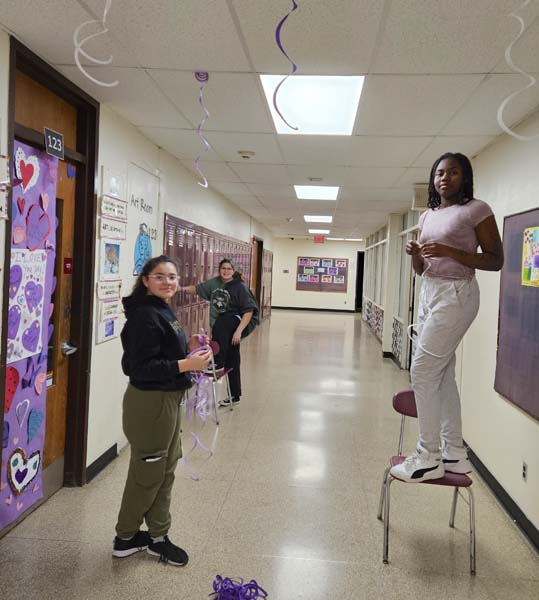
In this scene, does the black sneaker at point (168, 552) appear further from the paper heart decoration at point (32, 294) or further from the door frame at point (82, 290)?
the paper heart decoration at point (32, 294)

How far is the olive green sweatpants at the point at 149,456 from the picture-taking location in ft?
7.18

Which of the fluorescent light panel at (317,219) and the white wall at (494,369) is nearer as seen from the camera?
the white wall at (494,369)

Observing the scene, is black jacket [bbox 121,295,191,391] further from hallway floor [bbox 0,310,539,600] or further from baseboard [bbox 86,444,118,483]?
baseboard [bbox 86,444,118,483]

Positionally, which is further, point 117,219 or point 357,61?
point 117,219

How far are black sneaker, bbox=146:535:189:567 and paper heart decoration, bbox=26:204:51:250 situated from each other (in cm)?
161

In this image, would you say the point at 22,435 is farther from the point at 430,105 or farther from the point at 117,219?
the point at 430,105

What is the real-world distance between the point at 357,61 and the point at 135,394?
185cm

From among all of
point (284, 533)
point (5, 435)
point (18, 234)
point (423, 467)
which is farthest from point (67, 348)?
point (423, 467)

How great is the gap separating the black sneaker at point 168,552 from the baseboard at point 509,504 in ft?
5.95

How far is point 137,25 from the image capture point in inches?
83.2

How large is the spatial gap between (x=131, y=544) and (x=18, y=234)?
62.5 inches

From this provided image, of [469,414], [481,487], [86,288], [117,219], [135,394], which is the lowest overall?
[481,487]

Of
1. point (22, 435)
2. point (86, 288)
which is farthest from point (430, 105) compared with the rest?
point (22, 435)

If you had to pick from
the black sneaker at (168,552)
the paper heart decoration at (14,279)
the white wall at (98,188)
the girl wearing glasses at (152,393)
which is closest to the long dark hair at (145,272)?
the girl wearing glasses at (152,393)
